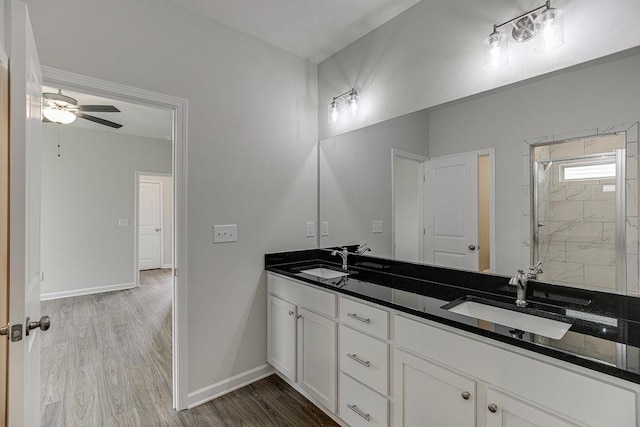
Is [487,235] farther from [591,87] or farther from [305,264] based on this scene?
[305,264]

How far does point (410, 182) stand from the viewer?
2.09 meters

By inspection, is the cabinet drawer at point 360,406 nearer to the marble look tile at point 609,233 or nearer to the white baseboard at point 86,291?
the marble look tile at point 609,233

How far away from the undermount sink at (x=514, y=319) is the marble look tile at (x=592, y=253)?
1.08ft

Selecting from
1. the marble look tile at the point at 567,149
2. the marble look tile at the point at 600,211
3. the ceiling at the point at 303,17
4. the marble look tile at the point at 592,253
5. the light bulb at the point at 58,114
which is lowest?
the marble look tile at the point at 592,253

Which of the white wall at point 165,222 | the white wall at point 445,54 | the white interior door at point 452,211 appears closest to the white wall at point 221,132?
the white wall at point 445,54

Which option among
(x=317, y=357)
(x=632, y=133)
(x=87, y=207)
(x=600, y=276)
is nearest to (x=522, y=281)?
(x=600, y=276)

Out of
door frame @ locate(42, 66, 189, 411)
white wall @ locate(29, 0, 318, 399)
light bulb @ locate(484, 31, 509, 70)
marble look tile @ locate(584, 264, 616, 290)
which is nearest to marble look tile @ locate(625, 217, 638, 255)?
marble look tile @ locate(584, 264, 616, 290)

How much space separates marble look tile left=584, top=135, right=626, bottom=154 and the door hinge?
7.31ft

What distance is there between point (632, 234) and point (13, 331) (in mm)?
2223

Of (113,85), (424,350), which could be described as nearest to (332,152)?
(113,85)

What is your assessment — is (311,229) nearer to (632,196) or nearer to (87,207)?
(632,196)

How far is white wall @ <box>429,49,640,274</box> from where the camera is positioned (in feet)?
4.24

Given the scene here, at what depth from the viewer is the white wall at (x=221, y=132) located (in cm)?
180

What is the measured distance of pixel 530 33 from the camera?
57.4 inches
